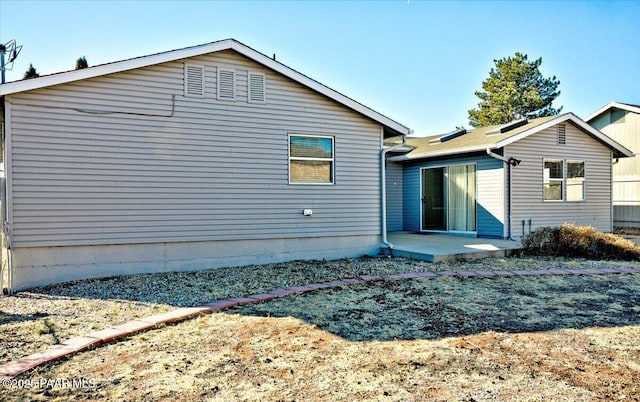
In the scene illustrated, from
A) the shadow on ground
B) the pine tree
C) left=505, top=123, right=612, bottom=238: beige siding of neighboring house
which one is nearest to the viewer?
the shadow on ground

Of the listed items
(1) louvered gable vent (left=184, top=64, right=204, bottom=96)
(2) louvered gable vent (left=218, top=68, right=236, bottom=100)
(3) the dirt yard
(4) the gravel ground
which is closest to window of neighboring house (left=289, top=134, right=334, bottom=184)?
(2) louvered gable vent (left=218, top=68, right=236, bottom=100)

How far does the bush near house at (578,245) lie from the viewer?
31.4 feet

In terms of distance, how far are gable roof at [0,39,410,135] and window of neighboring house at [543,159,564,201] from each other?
5226 millimetres

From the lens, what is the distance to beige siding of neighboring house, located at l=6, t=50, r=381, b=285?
700 cm

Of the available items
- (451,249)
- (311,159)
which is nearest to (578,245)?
(451,249)

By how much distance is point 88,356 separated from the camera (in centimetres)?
385

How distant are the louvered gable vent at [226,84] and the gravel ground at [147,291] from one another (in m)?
3.17

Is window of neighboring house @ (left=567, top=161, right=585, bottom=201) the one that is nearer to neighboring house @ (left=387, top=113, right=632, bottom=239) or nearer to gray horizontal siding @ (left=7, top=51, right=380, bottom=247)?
neighboring house @ (left=387, top=113, right=632, bottom=239)

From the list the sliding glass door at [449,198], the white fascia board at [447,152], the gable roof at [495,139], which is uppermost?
the gable roof at [495,139]

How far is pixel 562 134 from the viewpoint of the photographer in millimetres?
12805

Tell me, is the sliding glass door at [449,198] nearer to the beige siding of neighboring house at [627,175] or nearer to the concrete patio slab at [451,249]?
the concrete patio slab at [451,249]

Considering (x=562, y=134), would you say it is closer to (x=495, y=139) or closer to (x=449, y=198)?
(x=495, y=139)

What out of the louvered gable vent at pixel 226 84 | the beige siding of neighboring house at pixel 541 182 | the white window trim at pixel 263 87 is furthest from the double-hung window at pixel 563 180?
the louvered gable vent at pixel 226 84

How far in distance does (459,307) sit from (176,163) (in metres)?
5.22
